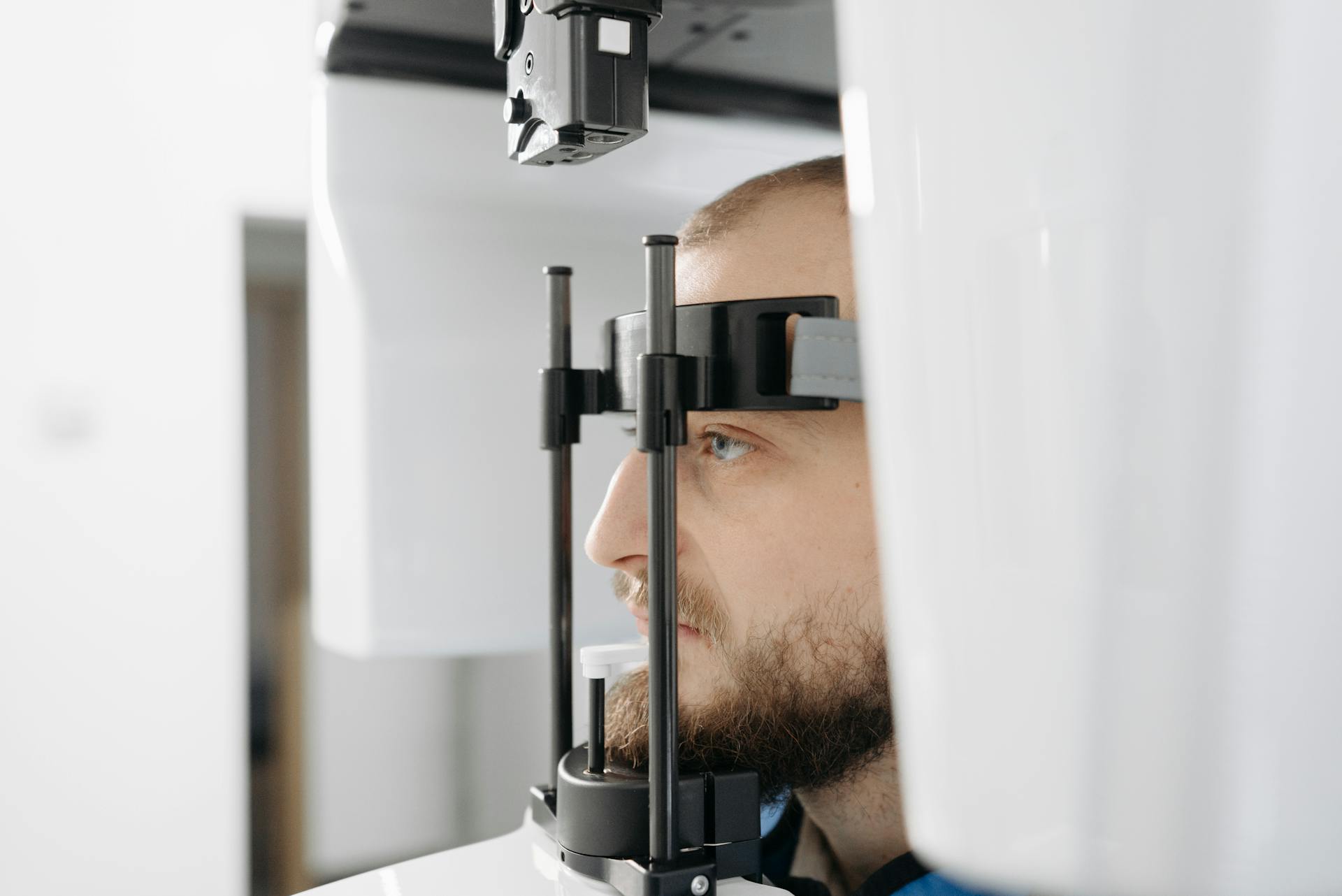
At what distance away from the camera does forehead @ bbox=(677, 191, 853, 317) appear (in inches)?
28.8

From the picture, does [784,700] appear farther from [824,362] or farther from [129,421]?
[129,421]

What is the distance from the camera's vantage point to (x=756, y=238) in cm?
76

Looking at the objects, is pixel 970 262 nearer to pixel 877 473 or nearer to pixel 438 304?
pixel 877 473

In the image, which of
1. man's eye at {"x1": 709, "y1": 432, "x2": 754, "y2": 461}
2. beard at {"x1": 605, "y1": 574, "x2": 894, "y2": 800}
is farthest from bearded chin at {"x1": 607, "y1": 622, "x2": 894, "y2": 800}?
man's eye at {"x1": 709, "y1": 432, "x2": 754, "y2": 461}

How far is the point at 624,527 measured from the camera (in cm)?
73

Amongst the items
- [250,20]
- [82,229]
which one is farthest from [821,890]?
[250,20]

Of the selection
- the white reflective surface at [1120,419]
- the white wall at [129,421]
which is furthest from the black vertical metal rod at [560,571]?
the white wall at [129,421]

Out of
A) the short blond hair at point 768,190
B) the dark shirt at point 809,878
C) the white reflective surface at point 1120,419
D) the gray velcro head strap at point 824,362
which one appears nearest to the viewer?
the white reflective surface at point 1120,419

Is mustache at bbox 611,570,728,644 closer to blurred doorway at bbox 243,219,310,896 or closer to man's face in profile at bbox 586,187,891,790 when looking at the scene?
man's face in profile at bbox 586,187,891,790

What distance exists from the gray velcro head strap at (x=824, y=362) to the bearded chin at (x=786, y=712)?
217 millimetres

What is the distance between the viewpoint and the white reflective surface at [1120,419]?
27 centimetres

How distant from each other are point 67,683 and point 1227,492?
1859mm

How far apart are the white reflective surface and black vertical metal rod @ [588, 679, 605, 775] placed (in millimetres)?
352

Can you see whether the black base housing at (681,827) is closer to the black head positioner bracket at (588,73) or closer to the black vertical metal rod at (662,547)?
the black vertical metal rod at (662,547)
